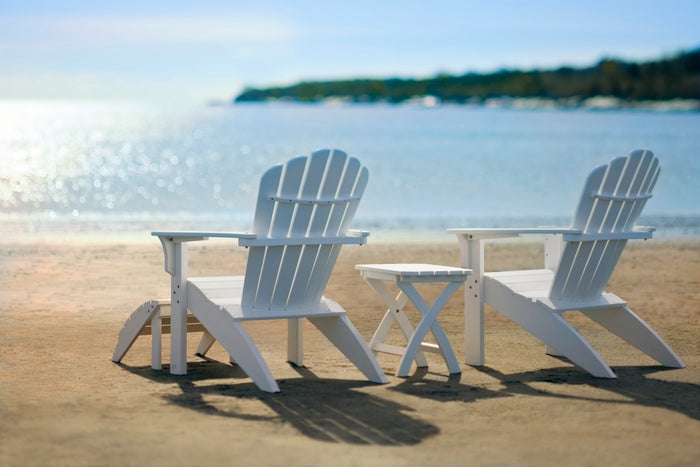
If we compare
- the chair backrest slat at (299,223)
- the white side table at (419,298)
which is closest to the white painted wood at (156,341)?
the chair backrest slat at (299,223)

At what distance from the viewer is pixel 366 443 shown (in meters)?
3.96

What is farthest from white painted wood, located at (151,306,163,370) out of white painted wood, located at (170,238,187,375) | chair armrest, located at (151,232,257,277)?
chair armrest, located at (151,232,257,277)

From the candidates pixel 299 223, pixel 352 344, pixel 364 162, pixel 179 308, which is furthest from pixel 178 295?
pixel 364 162

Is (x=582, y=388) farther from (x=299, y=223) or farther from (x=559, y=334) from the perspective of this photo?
(x=299, y=223)

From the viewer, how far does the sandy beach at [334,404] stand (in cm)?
382

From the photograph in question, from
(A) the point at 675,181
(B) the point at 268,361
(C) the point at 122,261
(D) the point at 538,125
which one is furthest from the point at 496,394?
(D) the point at 538,125

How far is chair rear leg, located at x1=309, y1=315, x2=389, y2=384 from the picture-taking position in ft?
16.6

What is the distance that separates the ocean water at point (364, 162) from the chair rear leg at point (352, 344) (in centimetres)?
1152

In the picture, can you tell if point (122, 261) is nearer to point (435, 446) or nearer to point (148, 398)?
point (148, 398)

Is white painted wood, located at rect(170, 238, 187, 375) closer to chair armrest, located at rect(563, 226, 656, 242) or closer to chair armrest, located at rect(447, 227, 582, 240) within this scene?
chair armrest, located at rect(447, 227, 582, 240)

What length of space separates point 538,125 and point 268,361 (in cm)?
9314

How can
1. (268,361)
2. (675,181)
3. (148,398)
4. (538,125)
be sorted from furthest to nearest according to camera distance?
(538,125) → (675,181) → (268,361) → (148,398)

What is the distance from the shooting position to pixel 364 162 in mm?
46219

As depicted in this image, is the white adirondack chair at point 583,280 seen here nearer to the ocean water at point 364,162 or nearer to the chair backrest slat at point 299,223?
the chair backrest slat at point 299,223
